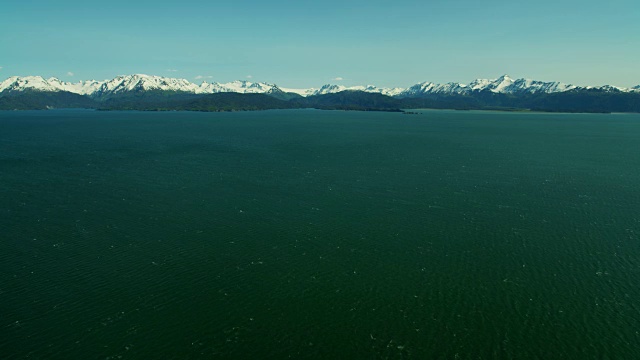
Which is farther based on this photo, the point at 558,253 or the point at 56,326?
the point at 558,253

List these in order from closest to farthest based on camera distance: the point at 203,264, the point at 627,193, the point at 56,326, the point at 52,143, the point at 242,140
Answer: the point at 56,326, the point at 203,264, the point at 627,193, the point at 52,143, the point at 242,140

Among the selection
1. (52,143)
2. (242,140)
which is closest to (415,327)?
(242,140)

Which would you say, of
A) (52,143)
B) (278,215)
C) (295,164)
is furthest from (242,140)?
(278,215)

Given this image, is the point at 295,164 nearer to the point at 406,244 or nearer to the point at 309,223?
the point at 309,223

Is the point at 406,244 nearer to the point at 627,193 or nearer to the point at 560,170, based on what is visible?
the point at 627,193

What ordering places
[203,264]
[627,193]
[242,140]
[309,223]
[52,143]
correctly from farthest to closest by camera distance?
[242,140] → [52,143] → [627,193] → [309,223] → [203,264]

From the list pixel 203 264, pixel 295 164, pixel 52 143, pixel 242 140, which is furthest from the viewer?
pixel 242 140
